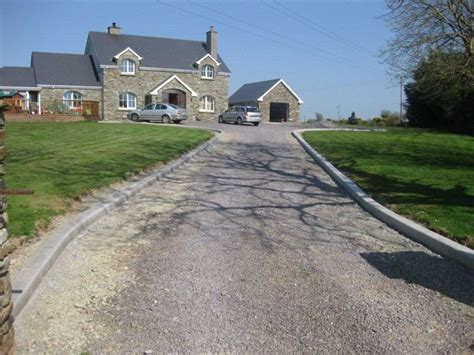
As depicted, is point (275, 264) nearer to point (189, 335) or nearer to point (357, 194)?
point (189, 335)

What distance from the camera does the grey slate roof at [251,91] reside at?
5619 cm

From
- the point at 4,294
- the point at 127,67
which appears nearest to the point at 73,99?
the point at 127,67

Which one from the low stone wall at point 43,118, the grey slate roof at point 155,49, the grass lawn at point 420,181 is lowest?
the grass lawn at point 420,181

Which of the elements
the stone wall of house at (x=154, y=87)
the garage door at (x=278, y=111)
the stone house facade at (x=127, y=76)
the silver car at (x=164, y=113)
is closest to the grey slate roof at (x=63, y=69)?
the stone house facade at (x=127, y=76)

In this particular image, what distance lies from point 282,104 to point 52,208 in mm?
50926

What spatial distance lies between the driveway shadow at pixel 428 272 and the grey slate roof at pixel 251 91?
5006 centimetres

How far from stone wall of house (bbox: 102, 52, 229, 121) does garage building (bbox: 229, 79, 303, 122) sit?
17.1 feet

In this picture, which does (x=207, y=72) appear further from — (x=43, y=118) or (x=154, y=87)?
(x=43, y=118)

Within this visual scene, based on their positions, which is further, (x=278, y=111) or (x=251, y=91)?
(x=251, y=91)

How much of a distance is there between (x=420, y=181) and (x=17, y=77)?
41.4 metres

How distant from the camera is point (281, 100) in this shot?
5612 centimetres

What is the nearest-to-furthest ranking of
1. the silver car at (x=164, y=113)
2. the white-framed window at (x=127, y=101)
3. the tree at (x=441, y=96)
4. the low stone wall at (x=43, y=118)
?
the tree at (x=441, y=96)
the low stone wall at (x=43, y=118)
the silver car at (x=164, y=113)
the white-framed window at (x=127, y=101)

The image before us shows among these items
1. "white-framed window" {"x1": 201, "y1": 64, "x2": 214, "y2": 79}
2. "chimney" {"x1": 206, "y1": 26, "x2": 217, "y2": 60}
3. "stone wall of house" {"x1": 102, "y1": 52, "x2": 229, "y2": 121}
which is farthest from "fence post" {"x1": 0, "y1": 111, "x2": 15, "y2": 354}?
"chimney" {"x1": 206, "y1": 26, "x2": 217, "y2": 60}

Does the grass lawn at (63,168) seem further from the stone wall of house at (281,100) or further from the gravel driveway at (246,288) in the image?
the stone wall of house at (281,100)
